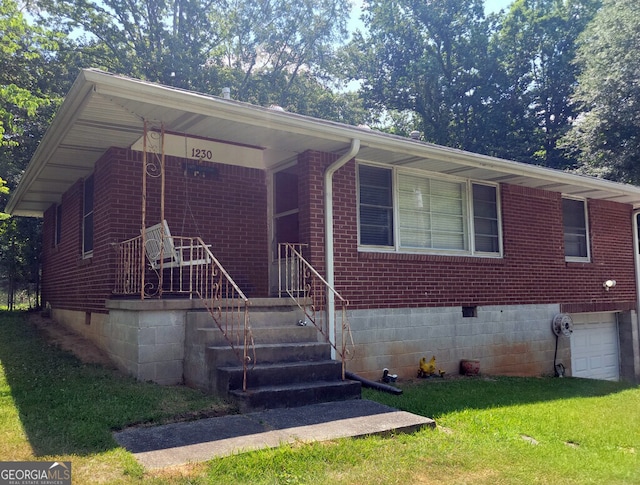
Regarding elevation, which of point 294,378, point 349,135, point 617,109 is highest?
point 617,109

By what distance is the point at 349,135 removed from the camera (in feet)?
23.5

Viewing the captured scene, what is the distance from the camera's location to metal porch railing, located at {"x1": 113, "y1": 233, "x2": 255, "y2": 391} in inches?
240

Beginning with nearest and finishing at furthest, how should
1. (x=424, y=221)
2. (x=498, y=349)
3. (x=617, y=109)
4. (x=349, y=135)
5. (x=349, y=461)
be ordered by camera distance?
(x=349, y=461), (x=349, y=135), (x=424, y=221), (x=498, y=349), (x=617, y=109)

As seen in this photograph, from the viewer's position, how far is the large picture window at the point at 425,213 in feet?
27.3

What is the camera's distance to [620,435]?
5406mm

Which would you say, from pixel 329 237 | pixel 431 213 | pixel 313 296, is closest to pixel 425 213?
pixel 431 213

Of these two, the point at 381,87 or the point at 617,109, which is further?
the point at 381,87

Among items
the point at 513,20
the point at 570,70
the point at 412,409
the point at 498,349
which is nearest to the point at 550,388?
the point at 498,349

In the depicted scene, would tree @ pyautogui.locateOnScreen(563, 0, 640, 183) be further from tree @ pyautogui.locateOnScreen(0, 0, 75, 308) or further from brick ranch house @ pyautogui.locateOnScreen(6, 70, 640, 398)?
tree @ pyautogui.locateOnScreen(0, 0, 75, 308)

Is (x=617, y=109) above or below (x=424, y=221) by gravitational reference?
above

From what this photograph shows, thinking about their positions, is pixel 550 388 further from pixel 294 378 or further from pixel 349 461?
pixel 349 461

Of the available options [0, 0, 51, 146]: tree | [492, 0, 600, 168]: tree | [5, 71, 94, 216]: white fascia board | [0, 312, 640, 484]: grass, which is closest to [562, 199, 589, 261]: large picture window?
[0, 312, 640, 484]: grass

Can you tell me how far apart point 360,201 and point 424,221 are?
4.22 ft

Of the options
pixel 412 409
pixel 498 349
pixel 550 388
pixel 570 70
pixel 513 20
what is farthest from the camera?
pixel 513 20
